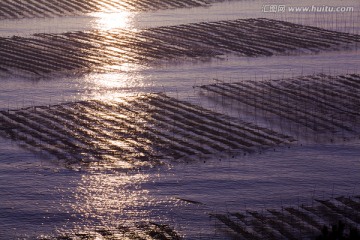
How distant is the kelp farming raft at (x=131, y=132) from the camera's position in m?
16.5

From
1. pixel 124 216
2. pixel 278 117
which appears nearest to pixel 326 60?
pixel 278 117

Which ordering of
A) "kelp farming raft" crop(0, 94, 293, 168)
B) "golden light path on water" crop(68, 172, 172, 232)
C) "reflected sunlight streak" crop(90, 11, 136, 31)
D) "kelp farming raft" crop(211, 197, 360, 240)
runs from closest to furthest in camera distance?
"kelp farming raft" crop(211, 197, 360, 240) → "golden light path on water" crop(68, 172, 172, 232) → "kelp farming raft" crop(0, 94, 293, 168) → "reflected sunlight streak" crop(90, 11, 136, 31)

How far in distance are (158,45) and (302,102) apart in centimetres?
727

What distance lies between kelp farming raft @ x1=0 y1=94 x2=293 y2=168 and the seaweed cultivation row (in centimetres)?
1170

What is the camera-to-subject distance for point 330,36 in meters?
26.6

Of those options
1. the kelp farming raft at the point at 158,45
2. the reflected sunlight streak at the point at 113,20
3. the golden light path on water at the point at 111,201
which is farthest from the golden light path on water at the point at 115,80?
the golden light path on water at the point at 111,201

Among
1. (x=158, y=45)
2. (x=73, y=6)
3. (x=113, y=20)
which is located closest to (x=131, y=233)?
(x=158, y=45)

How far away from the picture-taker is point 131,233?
42.2 ft

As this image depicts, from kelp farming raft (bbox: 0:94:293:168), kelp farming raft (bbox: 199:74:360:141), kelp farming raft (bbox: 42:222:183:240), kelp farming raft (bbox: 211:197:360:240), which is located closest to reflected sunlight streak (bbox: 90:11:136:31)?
kelp farming raft (bbox: 199:74:360:141)

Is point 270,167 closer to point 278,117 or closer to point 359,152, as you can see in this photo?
point 359,152

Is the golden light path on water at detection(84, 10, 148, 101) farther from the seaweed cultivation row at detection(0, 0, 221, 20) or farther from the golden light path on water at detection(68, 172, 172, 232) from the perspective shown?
the seaweed cultivation row at detection(0, 0, 221, 20)

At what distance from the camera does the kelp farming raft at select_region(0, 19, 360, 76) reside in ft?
78.3

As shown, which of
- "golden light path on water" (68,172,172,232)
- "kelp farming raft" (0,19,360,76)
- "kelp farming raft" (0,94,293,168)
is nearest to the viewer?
"golden light path on water" (68,172,172,232)

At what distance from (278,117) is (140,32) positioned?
10014mm
